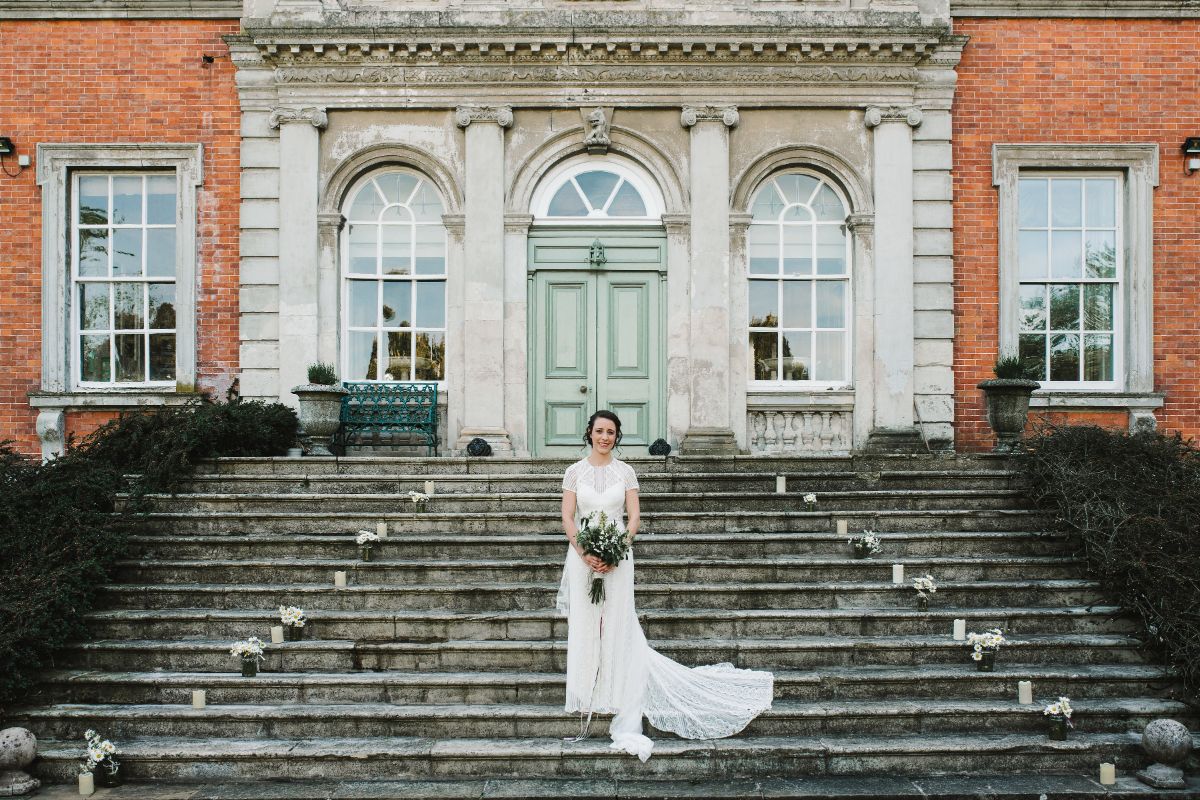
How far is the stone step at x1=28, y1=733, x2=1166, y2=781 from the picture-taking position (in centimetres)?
500

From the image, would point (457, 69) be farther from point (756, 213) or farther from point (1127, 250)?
point (1127, 250)

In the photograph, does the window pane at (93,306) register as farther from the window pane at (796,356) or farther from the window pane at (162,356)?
the window pane at (796,356)

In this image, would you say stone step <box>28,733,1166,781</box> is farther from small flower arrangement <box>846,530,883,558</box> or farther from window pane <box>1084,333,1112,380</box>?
window pane <box>1084,333,1112,380</box>

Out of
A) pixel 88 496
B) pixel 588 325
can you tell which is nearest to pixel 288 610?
pixel 88 496

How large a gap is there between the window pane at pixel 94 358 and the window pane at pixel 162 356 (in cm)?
53

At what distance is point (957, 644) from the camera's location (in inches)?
230

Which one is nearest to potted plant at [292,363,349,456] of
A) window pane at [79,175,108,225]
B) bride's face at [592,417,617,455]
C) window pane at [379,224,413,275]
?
window pane at [379,224,413,275]

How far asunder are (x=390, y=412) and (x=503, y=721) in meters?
5.49

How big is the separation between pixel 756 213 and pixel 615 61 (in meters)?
2.39

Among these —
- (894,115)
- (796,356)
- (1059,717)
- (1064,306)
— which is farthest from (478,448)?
(1064,306)

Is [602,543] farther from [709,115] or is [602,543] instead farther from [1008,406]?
[709,115]

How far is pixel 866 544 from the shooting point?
270 inches

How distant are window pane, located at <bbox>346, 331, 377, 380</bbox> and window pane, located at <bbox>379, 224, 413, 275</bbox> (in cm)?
81

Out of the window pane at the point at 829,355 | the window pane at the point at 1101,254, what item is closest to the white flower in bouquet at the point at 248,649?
the window pane at the point at 829,355
